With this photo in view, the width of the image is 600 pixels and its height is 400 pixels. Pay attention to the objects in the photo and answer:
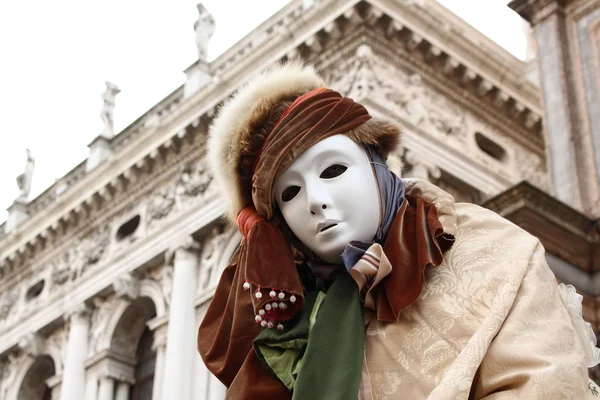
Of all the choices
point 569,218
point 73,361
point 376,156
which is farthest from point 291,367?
point 73,361

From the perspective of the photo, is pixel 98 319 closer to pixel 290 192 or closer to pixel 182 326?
pixel 182 326

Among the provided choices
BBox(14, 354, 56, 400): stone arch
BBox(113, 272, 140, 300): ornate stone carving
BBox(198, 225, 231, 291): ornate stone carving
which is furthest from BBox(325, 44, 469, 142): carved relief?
BBox(14, 354, 56, 400): stone arch

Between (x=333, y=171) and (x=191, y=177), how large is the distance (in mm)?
13061

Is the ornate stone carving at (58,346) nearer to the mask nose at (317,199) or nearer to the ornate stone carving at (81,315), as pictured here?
the ornate stone carving at (81,315)

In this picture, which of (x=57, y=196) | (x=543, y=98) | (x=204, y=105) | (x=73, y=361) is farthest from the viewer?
(x=57, y=196)

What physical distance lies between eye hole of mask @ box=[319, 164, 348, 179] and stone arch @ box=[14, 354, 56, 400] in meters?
16.2

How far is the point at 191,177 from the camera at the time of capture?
15641 millimetres

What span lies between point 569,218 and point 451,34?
7.19 meters

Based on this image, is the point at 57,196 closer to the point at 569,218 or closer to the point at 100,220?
the point at 100,220

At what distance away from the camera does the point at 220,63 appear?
1711cm

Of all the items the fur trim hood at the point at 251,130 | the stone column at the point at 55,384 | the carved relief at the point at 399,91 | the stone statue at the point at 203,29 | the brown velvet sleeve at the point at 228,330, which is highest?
the stone statue at the point at 203,29


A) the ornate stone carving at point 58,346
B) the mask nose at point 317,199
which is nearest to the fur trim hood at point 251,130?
the mask nose at point 317,199

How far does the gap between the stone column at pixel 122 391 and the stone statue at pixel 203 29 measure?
227 inches

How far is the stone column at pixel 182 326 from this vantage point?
45.2 feet
